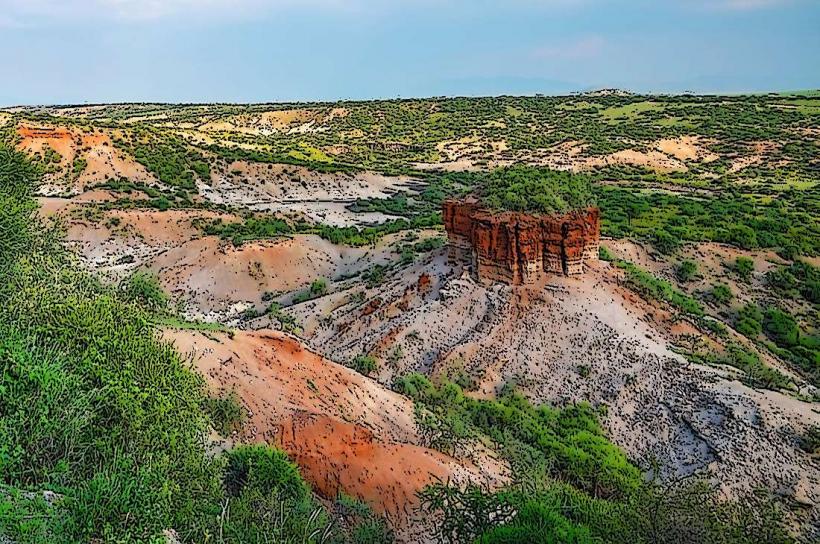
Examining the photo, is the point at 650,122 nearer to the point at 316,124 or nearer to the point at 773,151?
the point at 773,151

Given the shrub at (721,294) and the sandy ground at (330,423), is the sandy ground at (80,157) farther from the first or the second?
the shrub at (721,294)

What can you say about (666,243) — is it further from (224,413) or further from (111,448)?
(111,448)

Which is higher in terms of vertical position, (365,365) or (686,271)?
(686,271)

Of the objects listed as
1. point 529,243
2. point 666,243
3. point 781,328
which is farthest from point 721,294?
point 529,243

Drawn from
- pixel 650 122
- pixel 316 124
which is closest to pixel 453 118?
pixel 316 124

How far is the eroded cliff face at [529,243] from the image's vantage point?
19656 mm

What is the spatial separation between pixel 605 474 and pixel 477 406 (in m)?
3.55

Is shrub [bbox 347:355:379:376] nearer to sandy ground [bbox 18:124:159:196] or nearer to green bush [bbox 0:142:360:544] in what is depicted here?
green bush [bbox 0:142:360:544]

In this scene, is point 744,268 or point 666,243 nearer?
point 744,268

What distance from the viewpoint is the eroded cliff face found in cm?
1966

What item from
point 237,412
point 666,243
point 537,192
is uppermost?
point 537,192

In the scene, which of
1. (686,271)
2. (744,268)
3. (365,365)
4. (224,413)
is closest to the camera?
(224,413)

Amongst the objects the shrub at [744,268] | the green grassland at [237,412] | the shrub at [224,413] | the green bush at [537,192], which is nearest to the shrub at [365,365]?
the green grassland at [237,412]

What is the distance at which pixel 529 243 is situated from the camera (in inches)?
775
